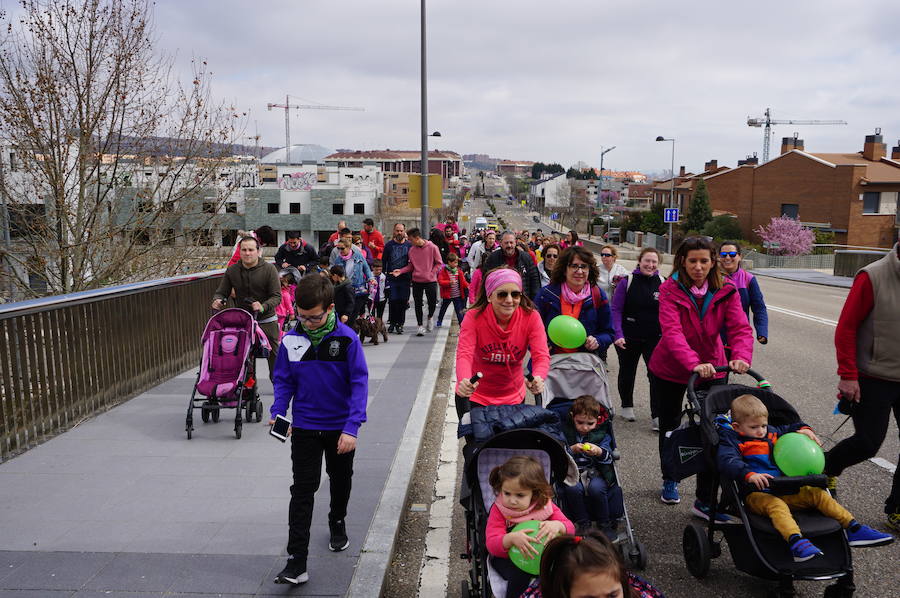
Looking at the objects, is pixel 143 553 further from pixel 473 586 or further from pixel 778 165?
pixel 778 165

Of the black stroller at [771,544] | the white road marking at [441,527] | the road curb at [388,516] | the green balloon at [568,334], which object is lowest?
the white road marking at [441,527]

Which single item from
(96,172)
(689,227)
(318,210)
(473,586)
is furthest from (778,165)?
(473,586)

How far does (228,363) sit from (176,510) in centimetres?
228

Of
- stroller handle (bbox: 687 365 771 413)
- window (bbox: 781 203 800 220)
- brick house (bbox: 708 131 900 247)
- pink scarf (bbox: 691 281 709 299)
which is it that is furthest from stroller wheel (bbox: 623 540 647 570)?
window (bbox: 781 203 800 220)

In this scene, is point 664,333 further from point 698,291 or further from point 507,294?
point 507,294

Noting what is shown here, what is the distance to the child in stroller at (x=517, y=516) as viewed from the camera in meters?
3.25

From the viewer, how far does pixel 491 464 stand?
12.3 feet

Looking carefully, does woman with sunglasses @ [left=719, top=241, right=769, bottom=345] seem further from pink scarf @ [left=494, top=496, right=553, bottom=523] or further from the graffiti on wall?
the graffiti on wall

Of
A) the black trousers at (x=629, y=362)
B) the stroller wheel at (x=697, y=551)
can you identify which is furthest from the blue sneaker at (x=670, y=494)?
the black trousers at (x=629, y=362)

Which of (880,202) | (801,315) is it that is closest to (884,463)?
(801,315)

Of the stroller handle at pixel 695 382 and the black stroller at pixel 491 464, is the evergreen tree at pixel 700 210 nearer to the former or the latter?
the stroller handle at pixel 695 382

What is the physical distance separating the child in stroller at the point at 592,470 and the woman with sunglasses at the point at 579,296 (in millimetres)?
1668

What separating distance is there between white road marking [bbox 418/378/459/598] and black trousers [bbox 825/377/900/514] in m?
2.65

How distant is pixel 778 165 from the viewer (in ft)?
217
